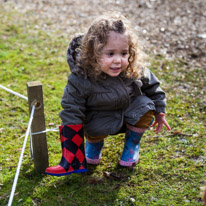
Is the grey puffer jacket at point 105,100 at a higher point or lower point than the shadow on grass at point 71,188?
higher

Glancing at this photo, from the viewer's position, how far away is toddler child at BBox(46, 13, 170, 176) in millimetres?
2703

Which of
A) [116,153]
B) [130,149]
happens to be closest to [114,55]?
[130,149]

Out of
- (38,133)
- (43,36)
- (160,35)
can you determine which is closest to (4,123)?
(38,133)

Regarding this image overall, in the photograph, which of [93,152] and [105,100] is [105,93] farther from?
[93,152]

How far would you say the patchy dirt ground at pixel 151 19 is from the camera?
594 centimetres

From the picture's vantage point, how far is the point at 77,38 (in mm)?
3012

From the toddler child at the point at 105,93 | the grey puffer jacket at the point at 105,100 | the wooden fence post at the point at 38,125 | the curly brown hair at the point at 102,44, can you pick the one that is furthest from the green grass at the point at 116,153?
the curly brown hair at the point at 102,44

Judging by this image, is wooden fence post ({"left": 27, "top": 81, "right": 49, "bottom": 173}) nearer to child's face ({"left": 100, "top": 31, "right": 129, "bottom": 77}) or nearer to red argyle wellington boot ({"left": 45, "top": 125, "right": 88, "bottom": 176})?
red argyle wellington boot ({"left": 45, "top": 125, "right": 88, "bottom": 176})

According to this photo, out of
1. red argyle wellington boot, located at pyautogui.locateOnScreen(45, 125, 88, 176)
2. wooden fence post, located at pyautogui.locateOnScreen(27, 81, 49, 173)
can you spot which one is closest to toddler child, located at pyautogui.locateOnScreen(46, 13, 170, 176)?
red argyle wellington boot, located at pyautogui.locateOnScreen(45, 125, 88, 176)

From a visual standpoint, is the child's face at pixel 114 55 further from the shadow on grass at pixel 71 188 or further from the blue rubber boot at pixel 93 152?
the shadow on grass at pixel 71 188

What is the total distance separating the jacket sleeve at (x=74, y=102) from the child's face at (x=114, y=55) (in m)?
0.24

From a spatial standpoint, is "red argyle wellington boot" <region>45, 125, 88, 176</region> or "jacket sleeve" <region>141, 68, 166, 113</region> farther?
"jacket sleeve" <region>141, 68, 166, 113</region>

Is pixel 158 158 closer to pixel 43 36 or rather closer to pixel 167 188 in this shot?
pixel 167 188

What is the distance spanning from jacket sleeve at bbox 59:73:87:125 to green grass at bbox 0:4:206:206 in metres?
0.64
